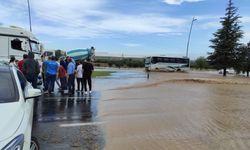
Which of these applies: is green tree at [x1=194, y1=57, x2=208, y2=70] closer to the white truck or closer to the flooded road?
the white truck

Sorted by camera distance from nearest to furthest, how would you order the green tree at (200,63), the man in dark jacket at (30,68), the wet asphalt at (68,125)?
1. the wet asphalt at (68,125)
2. the man in dark jacket at (30,68)
3. the green tree at (200,63)

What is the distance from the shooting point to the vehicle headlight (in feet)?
11.4

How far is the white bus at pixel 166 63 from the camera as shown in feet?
198

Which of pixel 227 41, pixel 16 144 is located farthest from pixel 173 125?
pixel 227 41

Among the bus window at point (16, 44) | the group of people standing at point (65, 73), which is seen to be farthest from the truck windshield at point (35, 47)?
the group of people standing at point (65, 73)

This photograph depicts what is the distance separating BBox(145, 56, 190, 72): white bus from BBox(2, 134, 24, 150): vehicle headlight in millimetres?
56006

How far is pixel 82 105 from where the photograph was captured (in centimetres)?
1197

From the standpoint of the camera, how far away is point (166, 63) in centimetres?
6088

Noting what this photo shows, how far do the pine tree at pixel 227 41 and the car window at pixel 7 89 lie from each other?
51.2 m

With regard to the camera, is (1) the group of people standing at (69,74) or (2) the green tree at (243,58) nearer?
(1) the group of people standing at (69,74)

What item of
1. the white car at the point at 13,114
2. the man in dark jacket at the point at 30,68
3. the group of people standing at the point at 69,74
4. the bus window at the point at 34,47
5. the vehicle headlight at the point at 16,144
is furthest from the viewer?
the bus window at the point at 34,47

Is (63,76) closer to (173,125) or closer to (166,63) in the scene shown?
(173,125)

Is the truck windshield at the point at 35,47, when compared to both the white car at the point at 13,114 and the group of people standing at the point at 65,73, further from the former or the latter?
the white car at the point at 13,114

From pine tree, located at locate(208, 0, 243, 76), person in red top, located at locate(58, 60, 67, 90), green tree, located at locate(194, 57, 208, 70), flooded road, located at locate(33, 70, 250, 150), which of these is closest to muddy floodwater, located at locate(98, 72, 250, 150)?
flooded road, located at locate(33, 70, 250, 150)
